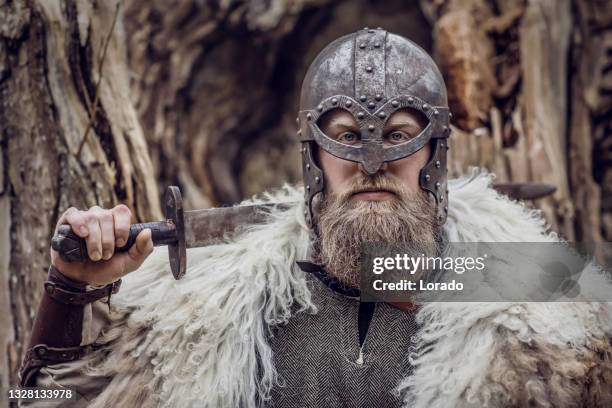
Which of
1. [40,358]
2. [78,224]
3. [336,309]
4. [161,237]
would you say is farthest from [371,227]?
[40,358]

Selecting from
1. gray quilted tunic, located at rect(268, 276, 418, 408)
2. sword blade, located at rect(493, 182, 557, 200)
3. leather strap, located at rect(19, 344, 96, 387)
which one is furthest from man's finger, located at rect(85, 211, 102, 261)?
sword blade, located at rect(493, 182, 557, 200)

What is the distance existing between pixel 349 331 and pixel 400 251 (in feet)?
0.92

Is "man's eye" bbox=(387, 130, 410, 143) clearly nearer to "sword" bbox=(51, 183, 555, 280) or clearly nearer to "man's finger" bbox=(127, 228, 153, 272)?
"sword" bbox=(51, 183, 555, 280)

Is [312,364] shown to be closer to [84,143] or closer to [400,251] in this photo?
[400,251]

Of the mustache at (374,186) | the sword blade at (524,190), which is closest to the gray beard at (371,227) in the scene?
the mustache at (374,186)

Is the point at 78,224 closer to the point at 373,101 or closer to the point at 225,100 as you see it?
the point at 373,101

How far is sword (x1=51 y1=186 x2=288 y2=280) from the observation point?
1.85 m

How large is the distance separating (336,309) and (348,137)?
0.52m

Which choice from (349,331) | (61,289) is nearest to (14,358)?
(61,289)

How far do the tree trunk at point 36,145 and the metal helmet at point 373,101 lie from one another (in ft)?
2.61

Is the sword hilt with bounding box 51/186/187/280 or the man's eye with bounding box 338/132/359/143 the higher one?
the man's eye with bounding box 338/132/359/143

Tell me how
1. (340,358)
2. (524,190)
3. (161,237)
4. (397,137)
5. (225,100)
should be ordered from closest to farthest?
(161,237)
(340,358)
(397,137)
(524,190)
(225,100)

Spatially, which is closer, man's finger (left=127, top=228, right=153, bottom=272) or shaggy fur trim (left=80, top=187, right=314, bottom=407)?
man's finger (left=127, top=228, right=153, bottom=272)

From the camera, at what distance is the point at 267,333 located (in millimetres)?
2230
